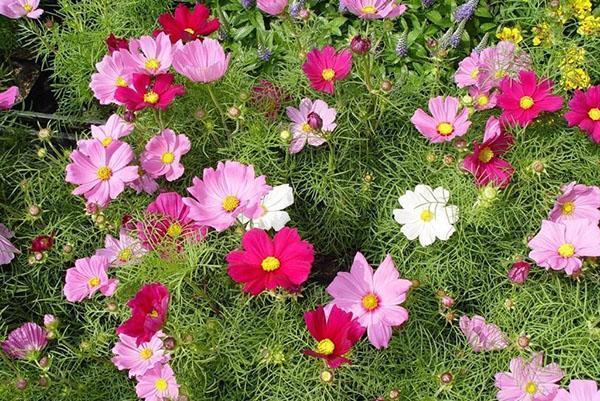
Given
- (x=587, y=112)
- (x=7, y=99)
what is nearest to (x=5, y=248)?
(x=7, y=99)

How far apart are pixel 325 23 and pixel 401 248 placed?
2.25 ft

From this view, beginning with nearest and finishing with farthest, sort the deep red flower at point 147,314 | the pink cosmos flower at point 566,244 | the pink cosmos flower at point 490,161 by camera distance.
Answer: the deep red flower at point 147,314, the pink cosmos flower at point 566,244, the pink cosmos flower at point 490,161

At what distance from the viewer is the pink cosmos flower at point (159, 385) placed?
1.26 metres

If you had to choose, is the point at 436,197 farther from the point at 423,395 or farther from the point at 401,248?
the point at 423,395

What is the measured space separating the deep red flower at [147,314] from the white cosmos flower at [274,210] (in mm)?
244

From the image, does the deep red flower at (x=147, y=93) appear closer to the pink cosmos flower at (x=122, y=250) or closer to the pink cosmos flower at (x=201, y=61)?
the pink cosmos flower at (x=201, y=61)

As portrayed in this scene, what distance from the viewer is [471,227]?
1401 mm

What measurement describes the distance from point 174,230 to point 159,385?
29 cm

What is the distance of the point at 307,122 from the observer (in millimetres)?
1396

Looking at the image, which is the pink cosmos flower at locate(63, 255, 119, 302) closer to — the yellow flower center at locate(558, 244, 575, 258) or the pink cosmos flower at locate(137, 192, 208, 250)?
the pink cosmos flower at locate(137, 192, 208, 250)

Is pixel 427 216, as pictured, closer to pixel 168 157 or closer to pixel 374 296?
pixel 374 296

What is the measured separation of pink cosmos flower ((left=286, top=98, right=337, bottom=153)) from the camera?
1402mm

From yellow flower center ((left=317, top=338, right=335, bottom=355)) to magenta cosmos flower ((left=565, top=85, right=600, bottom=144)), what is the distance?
0.65 metres

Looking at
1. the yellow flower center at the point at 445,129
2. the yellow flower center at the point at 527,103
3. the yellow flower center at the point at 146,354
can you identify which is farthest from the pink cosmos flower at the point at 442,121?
the yellow flower center at the point at 146,354
